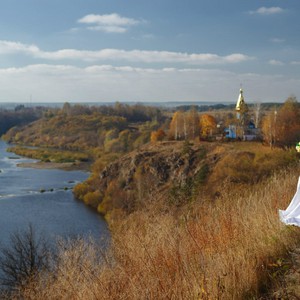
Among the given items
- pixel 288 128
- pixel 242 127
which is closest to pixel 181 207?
pixel 288 128

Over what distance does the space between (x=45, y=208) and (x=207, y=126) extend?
42.3ft

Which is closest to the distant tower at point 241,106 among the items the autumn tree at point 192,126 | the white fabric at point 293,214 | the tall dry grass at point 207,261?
the autumn tree at point 192,126

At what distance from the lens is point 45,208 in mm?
19828

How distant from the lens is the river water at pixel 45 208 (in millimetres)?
16156

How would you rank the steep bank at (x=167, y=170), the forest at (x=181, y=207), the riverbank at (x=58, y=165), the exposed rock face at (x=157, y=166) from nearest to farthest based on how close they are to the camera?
the forest at (x=181, y=207)
the steep bank at (x=167, y=170)
the exposed rock face at (x=157, y=166)
the riverbank at (x=58, y=165)

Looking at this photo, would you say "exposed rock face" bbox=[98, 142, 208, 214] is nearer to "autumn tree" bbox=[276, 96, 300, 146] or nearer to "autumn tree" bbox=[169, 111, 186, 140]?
"autumn tree" bbox=[169, 111, 186, 140]

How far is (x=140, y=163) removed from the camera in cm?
2780

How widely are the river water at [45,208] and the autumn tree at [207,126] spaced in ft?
28.4

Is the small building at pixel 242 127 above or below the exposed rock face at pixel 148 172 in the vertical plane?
above

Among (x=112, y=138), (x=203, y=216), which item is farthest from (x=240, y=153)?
(x=112, y=138)

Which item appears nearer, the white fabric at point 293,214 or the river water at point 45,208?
the white fabric at point 293,214

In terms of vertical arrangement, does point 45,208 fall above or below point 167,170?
below

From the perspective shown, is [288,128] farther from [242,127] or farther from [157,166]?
[157,166]

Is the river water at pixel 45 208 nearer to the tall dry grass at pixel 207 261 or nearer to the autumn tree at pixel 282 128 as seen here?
the tall dry grass at pixel 207 261
